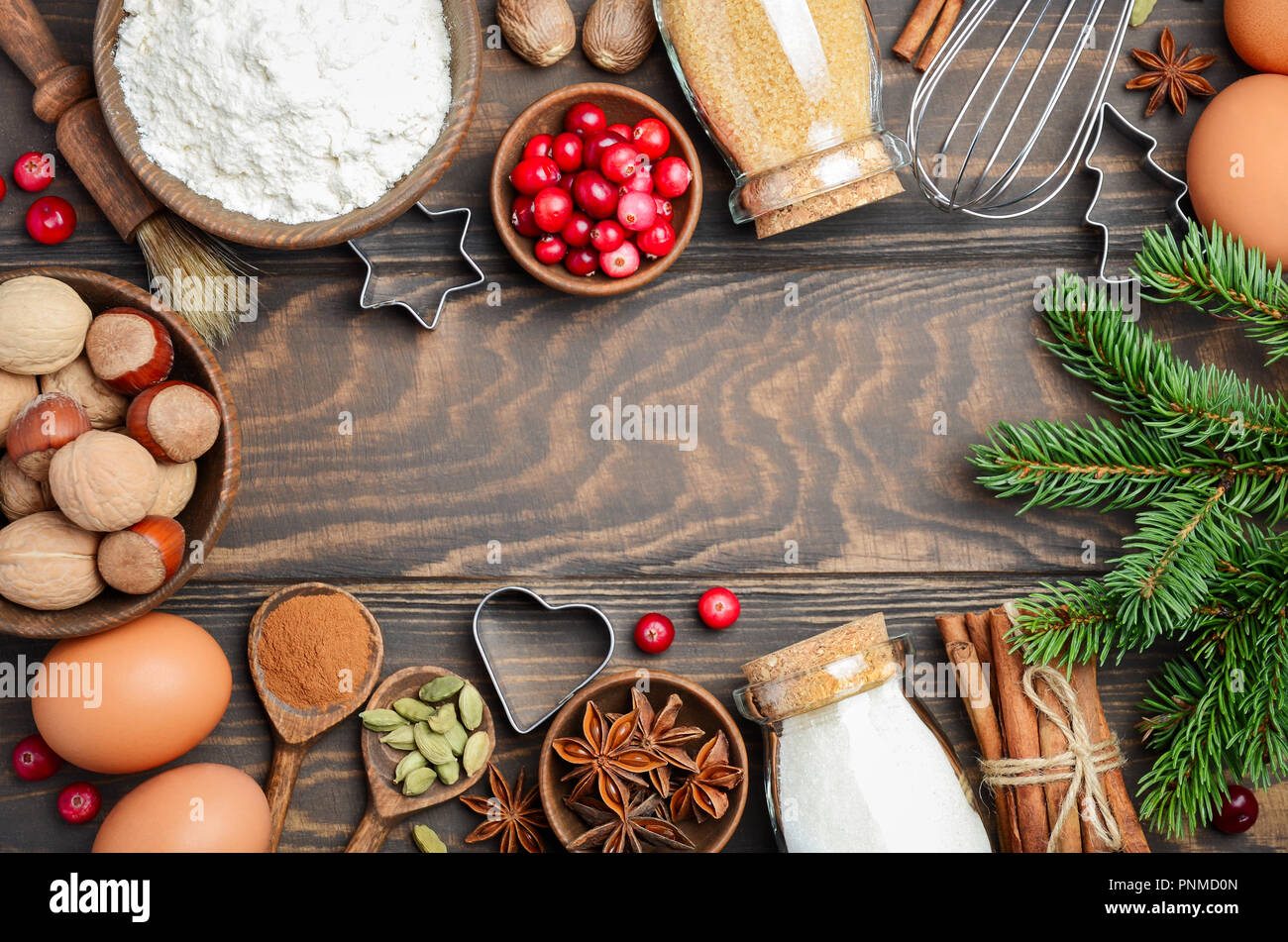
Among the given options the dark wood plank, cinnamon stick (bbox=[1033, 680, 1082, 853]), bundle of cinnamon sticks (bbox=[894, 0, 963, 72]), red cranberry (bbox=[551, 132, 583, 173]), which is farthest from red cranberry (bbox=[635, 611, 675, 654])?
bundle of cinnamon sticks (bbox=[894, 0, 963, 72])

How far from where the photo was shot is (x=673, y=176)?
1.03 metres

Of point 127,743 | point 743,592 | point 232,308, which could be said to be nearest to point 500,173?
point 232,308

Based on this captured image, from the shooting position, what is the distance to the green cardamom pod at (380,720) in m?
1.05

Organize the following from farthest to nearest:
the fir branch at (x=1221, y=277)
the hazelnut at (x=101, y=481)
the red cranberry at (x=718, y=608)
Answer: the red cranberry at (x=718, y=608) < the fir branch at (x=1221, y=277) < the hazelnut at (x=101, y=481)

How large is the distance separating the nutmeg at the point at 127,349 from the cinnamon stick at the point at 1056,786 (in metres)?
1.03

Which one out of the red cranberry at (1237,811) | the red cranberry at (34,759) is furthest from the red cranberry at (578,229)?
the red cranberry at (1237,811)

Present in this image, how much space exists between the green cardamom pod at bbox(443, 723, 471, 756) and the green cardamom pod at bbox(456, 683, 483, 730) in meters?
0.01

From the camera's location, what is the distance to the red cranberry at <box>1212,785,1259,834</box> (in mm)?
1050

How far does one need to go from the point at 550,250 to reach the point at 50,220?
0.60 meters

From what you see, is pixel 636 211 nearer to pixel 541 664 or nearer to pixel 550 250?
pixel 550 250

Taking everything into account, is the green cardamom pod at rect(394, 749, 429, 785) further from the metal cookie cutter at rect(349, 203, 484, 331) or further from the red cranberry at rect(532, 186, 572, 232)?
the red cranberry at rect(532, 186, 572, 232)

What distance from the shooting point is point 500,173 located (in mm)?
1040

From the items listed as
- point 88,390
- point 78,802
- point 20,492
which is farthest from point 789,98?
point 78,802

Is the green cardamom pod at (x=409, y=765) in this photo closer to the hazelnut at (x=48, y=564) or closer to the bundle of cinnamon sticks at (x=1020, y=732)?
the hazelnut at (x=48, y=564)
